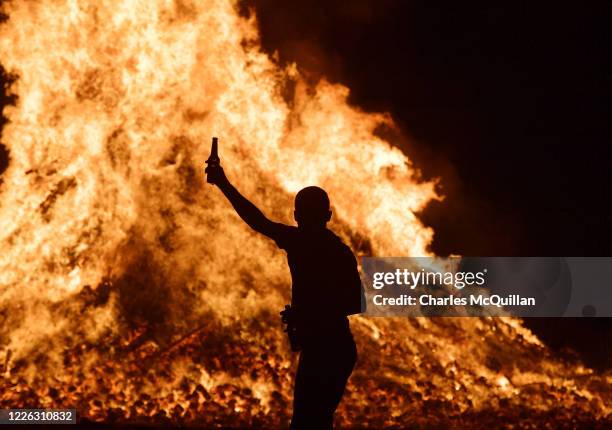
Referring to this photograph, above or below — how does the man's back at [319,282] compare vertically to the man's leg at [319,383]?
above

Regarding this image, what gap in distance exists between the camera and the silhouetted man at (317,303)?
3453 millimetres

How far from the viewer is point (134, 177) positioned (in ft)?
24.6

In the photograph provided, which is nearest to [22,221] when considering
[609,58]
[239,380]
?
[239,380]

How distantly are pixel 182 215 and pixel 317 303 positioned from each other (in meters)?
4.56

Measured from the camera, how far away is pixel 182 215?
25.2ft

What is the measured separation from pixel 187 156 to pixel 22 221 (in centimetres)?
222

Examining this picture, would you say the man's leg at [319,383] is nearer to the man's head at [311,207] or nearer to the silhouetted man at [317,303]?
the silhouetted man at [317,303]

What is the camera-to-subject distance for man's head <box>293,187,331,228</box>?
358 cm

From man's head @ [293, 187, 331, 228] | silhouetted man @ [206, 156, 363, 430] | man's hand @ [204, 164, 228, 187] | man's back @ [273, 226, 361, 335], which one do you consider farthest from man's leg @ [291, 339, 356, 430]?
man's hand @ [204, 164, 228, 187]

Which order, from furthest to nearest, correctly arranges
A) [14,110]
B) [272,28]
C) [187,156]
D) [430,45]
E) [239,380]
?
[430,45]
[272,28]
[187,156]
[14,110]
[239,380]

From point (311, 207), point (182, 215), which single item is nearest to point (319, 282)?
point (311, 207)

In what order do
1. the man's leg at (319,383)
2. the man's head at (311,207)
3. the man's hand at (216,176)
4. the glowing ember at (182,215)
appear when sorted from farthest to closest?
1. the glowing ember at (182,215)
2. the man's hand at (216,176)
3. the man's head at (311,207)
4. the man's leg at (319,383)

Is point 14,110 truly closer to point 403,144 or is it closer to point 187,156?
point 187,156

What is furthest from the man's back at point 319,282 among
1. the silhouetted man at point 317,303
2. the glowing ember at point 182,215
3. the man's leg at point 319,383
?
the glowing ember at point 182,215
